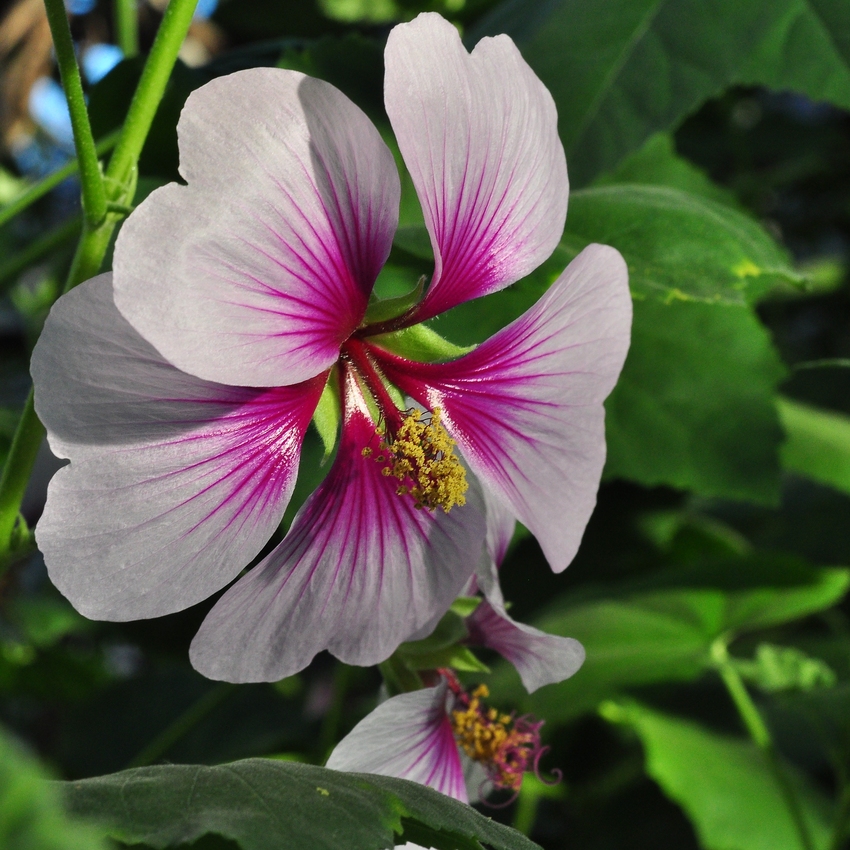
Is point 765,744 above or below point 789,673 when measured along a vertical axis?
below

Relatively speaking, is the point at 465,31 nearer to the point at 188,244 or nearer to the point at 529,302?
the point at 529,302

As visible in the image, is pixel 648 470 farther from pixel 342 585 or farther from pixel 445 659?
pixel 342 585

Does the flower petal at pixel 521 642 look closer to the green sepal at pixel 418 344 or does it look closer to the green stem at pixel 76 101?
the green sepal at pixel 418 344

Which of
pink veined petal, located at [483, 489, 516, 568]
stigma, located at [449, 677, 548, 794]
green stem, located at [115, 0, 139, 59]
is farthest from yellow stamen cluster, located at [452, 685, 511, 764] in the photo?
green stem, located at [115, 0, 139, 59]

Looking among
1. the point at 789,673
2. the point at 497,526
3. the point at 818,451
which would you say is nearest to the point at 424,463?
the point at 497,526

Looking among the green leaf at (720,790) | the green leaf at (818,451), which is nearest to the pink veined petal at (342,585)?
the green leaf at (720,790)

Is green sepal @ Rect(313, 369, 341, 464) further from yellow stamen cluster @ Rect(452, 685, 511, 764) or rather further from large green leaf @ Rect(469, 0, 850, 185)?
large green leaf @ Rect(469, 0, 850, 185)
